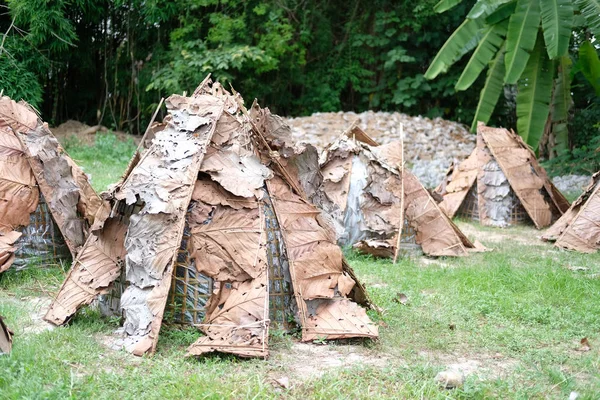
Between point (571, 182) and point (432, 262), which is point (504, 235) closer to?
point (432, 262)

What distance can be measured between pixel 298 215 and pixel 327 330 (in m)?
0.80

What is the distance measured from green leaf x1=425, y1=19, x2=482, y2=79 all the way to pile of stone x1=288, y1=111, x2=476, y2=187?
2853mm

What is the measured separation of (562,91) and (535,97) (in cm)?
242

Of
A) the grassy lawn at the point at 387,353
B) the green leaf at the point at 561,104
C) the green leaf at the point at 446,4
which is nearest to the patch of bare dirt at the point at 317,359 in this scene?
the grassy lawn at the point at 387,353

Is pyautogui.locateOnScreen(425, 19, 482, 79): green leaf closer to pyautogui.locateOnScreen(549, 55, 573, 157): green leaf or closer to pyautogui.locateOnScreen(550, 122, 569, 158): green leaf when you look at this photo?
pyautogui.locateOnScreen(549, 55, 573, 157): green leaf

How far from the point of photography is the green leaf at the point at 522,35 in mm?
9375

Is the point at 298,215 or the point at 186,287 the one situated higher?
the point at 298,215

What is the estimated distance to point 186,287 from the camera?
4.36 metres

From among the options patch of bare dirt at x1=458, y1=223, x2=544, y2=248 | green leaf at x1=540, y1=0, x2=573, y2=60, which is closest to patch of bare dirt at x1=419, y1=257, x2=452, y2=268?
patch of bare dirt at x1=458, y1=223, x2=544, y2=248

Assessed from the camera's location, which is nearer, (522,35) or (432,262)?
(432,262)

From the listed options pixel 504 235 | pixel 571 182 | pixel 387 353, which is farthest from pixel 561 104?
pixel 387 353

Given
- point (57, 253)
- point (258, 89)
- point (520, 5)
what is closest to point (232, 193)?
point (57, 253)

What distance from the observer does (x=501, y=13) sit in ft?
32.9

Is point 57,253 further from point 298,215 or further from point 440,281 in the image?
point 440,281
